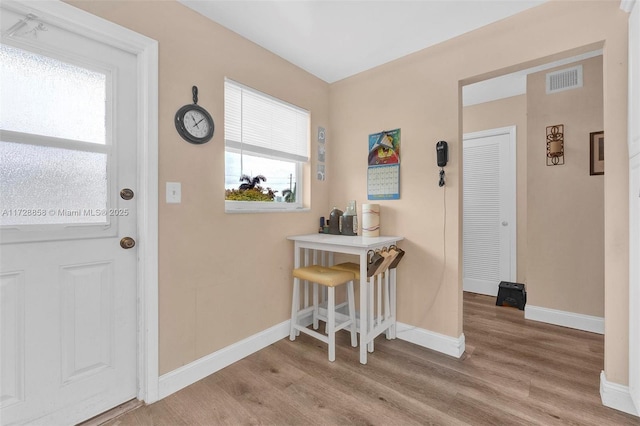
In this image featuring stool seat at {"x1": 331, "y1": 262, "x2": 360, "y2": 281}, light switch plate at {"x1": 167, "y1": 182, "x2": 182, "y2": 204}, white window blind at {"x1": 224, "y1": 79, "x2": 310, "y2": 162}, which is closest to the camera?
light switch plate at {"x1": 167, "y1": 182, "x2": 182, "y2": 204}

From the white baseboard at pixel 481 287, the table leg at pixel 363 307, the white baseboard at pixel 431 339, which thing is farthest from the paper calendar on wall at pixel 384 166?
the white baseboard at pixel 481 287

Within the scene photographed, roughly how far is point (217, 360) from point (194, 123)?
1.62 metres

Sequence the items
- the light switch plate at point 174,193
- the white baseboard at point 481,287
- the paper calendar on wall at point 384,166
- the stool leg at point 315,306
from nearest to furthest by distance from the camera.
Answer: the light switch plate at point 174,193 < the paper calendar on wall at point 384,166 < the stool leg at point 315,306 < the white baseboard at point 481,287

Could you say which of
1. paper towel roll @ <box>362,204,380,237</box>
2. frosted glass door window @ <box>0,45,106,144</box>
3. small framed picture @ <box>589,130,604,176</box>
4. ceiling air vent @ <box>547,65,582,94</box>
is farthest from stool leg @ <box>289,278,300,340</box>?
ceiling air vent @ <box>547,65,582,94</box>

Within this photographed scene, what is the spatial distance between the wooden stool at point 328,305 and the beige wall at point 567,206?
1.97 meters

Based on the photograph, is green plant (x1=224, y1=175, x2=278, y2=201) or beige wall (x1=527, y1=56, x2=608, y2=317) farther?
beige wall (x1=527, y1=56, x2=608, y2=317)

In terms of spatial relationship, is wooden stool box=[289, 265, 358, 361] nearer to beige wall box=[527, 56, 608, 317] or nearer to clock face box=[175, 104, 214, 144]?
clock face box=[175, 104, 214, 144]

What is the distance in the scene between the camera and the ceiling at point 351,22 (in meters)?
1.83

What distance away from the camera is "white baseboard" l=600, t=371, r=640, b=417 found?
1561mm

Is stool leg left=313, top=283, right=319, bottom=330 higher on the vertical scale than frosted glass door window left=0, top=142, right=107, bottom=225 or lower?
lower

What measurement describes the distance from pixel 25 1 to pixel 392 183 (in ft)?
7.99

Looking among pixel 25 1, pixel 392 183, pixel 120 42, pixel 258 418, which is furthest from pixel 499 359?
pixel 25 1
